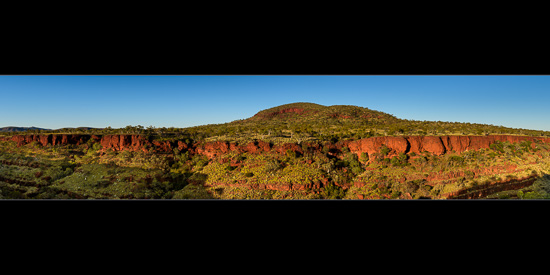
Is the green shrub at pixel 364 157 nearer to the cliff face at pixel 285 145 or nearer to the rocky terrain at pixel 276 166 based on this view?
the rocky terrain at pixel 276 166

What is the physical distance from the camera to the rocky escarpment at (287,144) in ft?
43.7

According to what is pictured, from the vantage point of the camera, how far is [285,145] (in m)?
14.2

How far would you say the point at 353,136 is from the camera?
15930 millimetres

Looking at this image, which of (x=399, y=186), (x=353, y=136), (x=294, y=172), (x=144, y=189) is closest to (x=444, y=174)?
(x=399, y=186)

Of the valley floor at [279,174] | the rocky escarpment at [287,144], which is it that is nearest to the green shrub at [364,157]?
the valley floor at [279,174]

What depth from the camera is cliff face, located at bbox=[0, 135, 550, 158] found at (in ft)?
43.7

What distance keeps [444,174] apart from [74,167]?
768 inches

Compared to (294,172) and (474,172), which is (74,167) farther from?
(474,172)

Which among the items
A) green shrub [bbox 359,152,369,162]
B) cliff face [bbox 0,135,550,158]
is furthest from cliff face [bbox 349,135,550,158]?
green shrub [bbox 359,152,369,162]

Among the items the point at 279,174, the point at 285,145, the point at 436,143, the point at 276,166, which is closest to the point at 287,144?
the point at 285,145

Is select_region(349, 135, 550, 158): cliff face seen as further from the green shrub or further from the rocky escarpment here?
the green shrub

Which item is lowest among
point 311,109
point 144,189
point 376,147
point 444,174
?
point 144,189

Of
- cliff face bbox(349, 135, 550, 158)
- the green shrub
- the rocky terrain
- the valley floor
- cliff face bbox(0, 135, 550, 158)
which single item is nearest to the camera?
the valley floor
